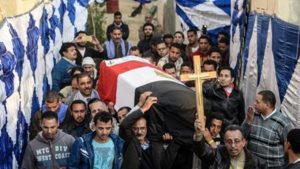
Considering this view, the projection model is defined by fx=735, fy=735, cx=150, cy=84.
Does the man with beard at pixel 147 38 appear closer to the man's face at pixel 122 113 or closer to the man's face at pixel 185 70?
the man's face at pixel 185 70

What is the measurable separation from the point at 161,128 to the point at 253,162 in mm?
1344

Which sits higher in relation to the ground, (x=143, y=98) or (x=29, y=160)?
(x=143, y=98)

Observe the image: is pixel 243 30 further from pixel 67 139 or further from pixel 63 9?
pixel 67 139

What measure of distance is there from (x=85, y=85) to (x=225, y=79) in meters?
1.77

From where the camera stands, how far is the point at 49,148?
7.30 meters

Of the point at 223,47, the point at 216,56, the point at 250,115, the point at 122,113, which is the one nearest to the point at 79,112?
the point at 122,113

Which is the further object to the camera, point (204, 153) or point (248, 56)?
point (248, 56)

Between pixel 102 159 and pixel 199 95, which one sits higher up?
pixel 199 95

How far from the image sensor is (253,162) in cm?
688

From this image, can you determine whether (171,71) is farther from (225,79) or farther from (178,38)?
(178,38)

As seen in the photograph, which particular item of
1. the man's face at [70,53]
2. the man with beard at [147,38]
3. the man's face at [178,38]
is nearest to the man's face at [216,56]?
the man's face at [178,38]

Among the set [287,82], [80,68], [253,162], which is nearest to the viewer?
[253,162]

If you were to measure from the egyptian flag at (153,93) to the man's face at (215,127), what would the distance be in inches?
8.6

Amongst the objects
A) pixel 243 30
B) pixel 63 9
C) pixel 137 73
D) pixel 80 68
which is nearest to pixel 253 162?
pixel 137 73
